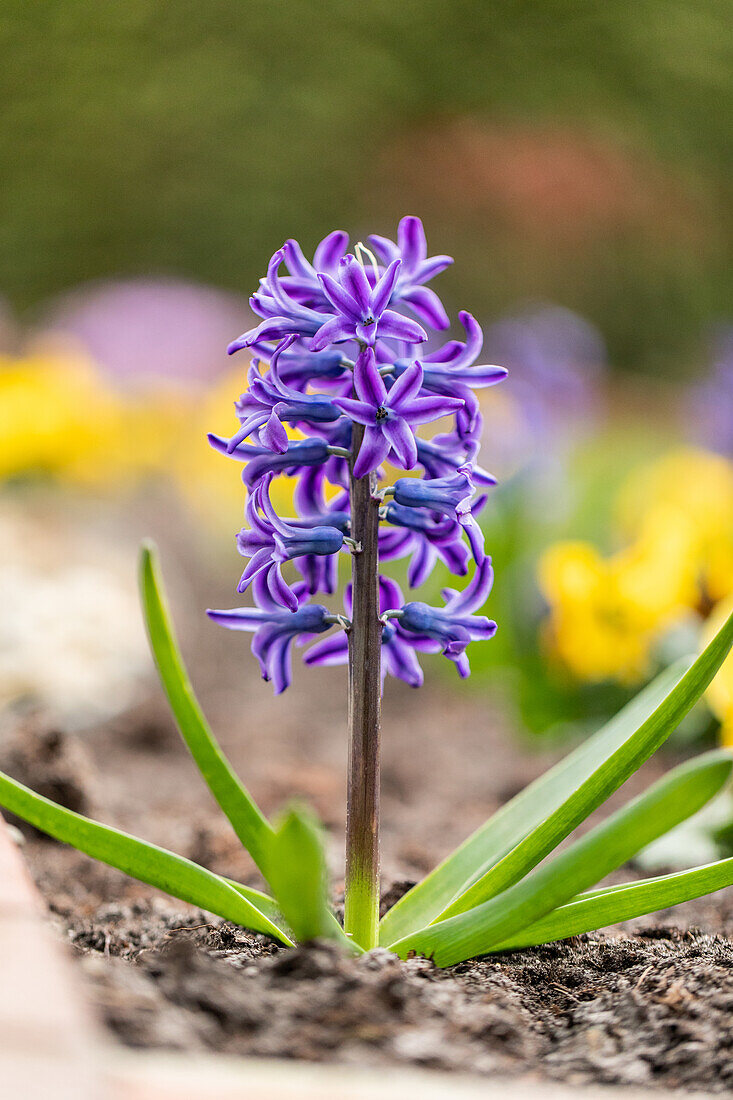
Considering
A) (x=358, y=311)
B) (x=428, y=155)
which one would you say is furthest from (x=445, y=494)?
(x=428, y=155)

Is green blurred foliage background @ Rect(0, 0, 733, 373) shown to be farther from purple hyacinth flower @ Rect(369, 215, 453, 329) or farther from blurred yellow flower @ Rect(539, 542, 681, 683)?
purple hyacinth flower @ Rect(369, 215, 453, 329)

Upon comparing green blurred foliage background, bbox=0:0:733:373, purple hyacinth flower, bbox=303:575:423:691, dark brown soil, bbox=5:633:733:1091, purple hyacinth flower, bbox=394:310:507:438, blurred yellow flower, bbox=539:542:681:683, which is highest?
green blurred foliage background, bbox=0:0:733:373

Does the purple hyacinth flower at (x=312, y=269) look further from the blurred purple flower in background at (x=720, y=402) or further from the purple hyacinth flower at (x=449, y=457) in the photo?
the blurred purple flower in background at (x=720, y=402)

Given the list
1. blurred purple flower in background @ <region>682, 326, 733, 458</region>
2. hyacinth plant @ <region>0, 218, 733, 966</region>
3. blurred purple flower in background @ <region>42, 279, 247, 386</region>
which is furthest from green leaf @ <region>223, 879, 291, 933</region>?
blurred purple flower in background @ <region>42, 279, 247, 386</region>

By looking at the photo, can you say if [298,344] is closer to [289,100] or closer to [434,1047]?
[434,1047]

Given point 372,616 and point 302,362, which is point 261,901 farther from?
point 302,362

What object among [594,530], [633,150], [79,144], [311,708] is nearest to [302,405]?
[311,708]

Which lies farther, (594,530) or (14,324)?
(14,324)
